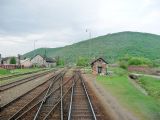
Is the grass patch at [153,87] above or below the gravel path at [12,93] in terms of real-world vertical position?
below


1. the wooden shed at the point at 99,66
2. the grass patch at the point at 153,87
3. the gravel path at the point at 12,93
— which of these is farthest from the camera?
the wooden shed at the point at 99,66

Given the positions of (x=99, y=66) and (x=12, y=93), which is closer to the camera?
(x=12, y=93)

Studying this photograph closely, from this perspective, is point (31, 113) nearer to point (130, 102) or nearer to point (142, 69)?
point (130, 102)

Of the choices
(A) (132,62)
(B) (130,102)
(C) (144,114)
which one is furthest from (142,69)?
(C) (144,114)

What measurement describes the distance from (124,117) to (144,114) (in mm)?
1983

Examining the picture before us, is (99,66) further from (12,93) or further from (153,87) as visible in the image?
(12,93)

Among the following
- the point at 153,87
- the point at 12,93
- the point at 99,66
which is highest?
the point at 99,66

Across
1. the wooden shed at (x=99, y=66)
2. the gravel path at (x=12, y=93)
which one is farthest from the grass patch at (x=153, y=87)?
the wooden shed at (x=99, y=66)

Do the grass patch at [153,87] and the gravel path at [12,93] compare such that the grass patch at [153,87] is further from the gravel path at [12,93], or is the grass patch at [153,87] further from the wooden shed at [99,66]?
the wooden shed at [99,66]

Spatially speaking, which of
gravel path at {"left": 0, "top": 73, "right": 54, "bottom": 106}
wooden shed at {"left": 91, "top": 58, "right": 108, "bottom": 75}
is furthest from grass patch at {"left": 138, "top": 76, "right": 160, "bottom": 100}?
wooden shed at {"left": 91, "top": 58, "right": 108, "bottom": 75}

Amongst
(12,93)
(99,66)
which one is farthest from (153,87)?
(99,66)

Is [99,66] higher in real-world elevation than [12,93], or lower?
higher

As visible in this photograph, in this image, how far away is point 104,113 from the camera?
20594 millimetres

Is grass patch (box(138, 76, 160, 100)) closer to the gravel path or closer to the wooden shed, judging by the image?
the gravel path
